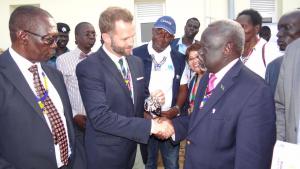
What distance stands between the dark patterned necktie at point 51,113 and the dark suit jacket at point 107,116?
425mm

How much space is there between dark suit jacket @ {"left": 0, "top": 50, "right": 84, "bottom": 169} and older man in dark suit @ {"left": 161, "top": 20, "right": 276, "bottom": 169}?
1.10 metres

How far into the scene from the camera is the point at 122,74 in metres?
2.89

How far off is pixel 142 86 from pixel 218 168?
1.15 m

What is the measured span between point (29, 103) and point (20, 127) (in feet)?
0.56

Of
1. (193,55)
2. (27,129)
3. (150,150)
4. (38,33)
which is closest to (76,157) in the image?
(27,129)

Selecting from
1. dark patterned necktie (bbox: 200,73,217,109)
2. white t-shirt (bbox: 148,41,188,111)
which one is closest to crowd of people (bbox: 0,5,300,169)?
dark patterned necktie (bbox: 200,73,217,109)

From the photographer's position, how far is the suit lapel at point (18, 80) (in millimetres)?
2107

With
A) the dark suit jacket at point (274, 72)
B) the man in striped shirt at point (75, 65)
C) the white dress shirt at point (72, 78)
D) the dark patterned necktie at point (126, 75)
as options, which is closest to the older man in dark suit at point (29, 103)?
the dark patterned necktie at point (126, 75)

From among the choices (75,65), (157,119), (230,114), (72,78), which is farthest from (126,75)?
(75,65)

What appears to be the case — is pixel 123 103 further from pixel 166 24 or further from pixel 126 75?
pixel 166 24

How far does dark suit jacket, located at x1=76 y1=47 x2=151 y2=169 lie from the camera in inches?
107

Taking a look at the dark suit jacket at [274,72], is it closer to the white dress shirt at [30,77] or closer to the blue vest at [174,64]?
the blue vest at [174,64]

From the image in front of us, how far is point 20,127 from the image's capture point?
2.08m

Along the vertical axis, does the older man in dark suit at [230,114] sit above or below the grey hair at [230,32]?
below
